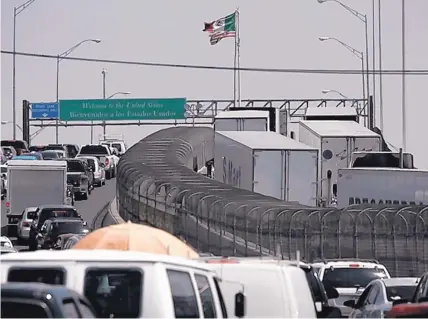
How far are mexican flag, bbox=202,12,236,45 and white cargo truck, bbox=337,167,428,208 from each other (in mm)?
43523

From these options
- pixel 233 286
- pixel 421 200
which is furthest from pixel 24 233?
pixel 233 286

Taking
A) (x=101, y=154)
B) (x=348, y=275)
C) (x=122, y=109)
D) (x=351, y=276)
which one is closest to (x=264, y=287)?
(x=348, y=275)

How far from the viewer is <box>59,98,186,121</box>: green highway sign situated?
93625 mm

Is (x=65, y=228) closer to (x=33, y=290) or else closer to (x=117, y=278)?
(x=117, y=278)

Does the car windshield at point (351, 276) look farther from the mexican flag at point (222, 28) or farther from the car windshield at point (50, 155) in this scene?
the mexican flag at point (222, 28)

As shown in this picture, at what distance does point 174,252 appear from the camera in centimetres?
1137

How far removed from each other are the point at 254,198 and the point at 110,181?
42302mm

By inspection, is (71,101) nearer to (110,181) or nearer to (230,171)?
(110,181)

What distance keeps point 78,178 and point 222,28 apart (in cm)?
2433

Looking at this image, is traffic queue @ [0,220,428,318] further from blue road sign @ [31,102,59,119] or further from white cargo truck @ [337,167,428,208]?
blue road sign @ [31,102,59,119]

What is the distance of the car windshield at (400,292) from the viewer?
1706 cm

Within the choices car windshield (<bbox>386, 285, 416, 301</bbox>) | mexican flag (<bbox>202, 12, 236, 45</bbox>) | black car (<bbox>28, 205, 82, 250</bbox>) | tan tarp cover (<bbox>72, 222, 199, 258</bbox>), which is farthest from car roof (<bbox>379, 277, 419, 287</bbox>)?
mexican flag (<bbox>202, 12, 236, 45</bbox>)

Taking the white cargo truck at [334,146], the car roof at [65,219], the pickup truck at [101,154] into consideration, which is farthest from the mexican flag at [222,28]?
the car roof at [65,219]

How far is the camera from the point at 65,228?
36.3 meters
